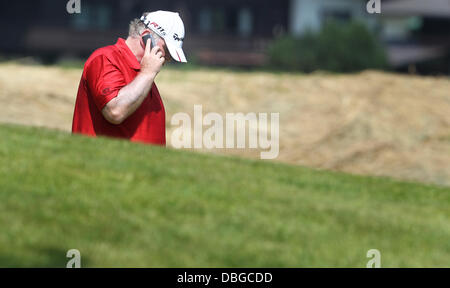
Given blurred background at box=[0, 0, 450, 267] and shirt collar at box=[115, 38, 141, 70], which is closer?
blurred background at box=[0, 0, 450, 267]

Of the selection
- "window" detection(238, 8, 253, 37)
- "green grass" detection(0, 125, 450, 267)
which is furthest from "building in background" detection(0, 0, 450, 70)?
"green grass" detection(0, 125, 450, 267)

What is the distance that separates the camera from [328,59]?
30797 mm

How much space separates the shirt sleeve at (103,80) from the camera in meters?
6.08

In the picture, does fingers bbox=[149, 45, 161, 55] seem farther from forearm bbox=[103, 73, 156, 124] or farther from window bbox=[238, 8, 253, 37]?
window bbox=[238, 8, 253, 37]

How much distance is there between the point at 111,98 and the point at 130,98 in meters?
0.15

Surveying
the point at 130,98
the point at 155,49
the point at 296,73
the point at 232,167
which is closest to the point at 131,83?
the point at 130,98

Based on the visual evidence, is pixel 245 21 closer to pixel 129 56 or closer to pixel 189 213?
pixel 129 56

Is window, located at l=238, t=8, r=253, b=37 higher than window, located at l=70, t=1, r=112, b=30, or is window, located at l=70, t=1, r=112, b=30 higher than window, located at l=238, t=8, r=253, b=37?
window, located at l=238, t=8, r=253, b=37

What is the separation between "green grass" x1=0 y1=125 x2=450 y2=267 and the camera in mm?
4688

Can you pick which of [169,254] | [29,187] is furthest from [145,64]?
[169,254]

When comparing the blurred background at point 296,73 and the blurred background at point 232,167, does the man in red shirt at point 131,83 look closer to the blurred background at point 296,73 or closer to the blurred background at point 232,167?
the blurred background at point 232,167

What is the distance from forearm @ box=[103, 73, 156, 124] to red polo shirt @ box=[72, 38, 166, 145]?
5 cm

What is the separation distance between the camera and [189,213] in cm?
539

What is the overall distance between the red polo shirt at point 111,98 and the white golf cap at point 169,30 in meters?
0.34
